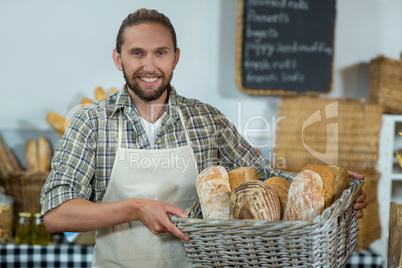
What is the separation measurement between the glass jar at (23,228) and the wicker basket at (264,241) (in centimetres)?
138

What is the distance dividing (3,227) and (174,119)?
1230mm

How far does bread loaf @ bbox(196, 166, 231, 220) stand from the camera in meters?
1.13

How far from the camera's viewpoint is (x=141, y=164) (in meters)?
1.42

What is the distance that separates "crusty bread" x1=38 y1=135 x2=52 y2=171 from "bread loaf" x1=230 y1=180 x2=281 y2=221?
1630 mm

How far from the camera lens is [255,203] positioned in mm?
1035

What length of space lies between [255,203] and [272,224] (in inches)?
4.0

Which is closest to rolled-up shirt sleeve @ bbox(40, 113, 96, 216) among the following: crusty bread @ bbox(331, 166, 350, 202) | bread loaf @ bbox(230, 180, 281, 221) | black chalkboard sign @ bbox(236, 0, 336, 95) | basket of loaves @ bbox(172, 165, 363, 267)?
basket of loaves @ bbox(172, 165, 363, 267)

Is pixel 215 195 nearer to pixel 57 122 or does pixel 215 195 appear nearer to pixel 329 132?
pixel 329 132

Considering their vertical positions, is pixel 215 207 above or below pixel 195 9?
below

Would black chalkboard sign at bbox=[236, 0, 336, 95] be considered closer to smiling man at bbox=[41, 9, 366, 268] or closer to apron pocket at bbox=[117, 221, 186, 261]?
smiling man at bbox=[41, 9, 366, 268]

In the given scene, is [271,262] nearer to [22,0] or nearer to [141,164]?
[141,164]

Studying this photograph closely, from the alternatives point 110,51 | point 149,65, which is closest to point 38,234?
point 110,51

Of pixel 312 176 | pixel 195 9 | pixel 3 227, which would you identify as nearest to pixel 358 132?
pixel 195 9

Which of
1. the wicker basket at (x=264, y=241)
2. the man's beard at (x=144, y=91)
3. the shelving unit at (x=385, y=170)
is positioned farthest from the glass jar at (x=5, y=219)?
the shelving unit at (x=385, y=170)
